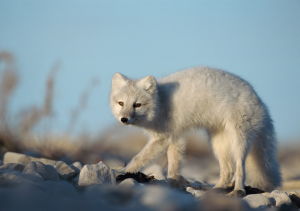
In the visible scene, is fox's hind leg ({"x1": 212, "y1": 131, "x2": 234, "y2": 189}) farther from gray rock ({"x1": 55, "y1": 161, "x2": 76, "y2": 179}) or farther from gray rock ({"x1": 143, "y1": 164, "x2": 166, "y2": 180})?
gray rock ({"x1": 55, "y1": 161, "x2": 76, "y2": 179})

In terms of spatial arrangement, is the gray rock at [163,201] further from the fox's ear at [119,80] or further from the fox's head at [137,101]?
the fox's ear at [119,80]

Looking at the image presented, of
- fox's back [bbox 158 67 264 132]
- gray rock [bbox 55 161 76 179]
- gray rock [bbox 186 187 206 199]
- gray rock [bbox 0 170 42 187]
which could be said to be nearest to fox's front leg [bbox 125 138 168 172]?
fox's back [bbox 158 67 264 132]

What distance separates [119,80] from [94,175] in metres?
1.92

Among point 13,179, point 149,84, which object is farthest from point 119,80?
point 13,179

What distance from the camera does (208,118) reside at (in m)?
5.33

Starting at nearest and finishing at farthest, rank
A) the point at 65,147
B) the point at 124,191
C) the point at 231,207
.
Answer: the point at 231,207, the point at 124,191, the point at 65,147

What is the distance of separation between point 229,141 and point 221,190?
503 mm

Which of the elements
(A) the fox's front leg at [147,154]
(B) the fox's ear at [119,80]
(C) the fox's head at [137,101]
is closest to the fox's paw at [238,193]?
(A) the fox's front leg at [147,154]

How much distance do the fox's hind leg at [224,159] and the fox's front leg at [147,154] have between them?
0.59 meters

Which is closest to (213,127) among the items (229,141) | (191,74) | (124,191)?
(229,141)

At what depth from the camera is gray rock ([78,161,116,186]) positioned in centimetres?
384

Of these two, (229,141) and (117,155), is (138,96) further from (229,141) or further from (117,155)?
(117,155)

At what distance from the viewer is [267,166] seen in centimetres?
550

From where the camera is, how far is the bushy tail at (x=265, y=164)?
18.0 ft
